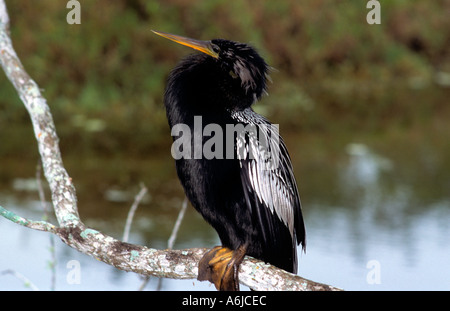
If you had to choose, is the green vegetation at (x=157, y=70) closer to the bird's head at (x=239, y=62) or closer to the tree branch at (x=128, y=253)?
the bird's head at (x=239, y=62)

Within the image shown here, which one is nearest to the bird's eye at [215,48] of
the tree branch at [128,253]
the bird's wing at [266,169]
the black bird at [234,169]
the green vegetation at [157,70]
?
the black bird at [234,169]

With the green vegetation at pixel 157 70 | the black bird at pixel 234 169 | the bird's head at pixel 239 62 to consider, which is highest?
the green vegetation at pixel 157 70

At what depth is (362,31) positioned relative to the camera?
1634 cm

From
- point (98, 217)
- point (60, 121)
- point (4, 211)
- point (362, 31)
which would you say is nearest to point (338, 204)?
point (98, 217)

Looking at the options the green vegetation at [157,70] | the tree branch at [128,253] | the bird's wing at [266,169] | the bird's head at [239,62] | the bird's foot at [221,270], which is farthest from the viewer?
the green vegetation at [157,70]

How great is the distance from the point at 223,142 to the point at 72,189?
2.32 feet

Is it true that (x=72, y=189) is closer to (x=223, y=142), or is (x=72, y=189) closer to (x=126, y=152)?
(x=223, y=142)

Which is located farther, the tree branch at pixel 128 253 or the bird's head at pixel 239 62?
the bird's head at pixel 239 62

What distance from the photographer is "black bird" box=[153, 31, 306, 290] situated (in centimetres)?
279

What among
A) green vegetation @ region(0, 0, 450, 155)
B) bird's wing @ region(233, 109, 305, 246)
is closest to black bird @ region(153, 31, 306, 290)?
bird's wing @ region(233, 109, 305, 246)

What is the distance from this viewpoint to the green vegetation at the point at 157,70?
10773 millimetres

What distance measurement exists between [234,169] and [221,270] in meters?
0.42
